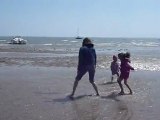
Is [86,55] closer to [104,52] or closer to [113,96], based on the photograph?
[113,96]

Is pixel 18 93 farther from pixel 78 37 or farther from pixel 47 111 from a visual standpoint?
pixel 78 37

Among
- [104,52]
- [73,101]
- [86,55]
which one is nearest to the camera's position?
[73,101]

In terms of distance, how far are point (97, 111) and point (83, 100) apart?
1765mm

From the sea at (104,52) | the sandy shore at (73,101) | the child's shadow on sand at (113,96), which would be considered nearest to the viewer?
the sandy shore at (73,101)

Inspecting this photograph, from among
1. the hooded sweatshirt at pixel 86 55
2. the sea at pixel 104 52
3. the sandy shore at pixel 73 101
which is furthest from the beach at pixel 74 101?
the sea at pixel 104 52

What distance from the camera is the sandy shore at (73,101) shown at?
9719 mm

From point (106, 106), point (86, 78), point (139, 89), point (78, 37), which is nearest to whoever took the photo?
point (106, 106)

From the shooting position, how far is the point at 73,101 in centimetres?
1175

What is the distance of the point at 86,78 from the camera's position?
17.8 m

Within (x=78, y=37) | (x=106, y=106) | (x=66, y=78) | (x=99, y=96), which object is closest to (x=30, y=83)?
(x=66, y=78)

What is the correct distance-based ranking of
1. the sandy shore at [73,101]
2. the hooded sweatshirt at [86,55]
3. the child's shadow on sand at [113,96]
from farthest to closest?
the hooded sweatshirt at [86,55]
the child's shadow on sand at [113,96]
the sandy shore at [73,101]

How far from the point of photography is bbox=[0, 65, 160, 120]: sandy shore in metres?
9.72

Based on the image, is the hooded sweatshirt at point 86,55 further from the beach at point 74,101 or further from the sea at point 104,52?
the sea at point 104,52

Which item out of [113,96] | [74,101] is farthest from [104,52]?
[74,101]
